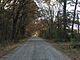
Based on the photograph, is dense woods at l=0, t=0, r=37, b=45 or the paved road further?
dense woods at l=0, t=0, r=37, b=45

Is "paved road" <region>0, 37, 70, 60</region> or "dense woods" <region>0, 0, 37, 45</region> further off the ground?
"dense woods" <region>0, 0, 37, 45</region>

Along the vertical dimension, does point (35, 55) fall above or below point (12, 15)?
below

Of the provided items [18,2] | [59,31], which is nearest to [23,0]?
[18,2]

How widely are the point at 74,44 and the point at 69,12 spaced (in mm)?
34799

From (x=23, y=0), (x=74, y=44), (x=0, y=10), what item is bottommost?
(x=74, y=44)

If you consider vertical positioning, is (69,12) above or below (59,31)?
above

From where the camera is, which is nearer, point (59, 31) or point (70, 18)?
point (59, 31)

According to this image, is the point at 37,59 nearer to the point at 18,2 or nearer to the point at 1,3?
the point at 1,3

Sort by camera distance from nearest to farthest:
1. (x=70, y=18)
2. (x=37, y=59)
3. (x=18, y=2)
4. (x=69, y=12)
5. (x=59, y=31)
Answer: (x=37, y=59), (x=18, y=2), (x=59, y=31), (x=69, y=12), (x=70, y=18)

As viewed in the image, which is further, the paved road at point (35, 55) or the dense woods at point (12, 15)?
the dense woods at point (12, 15)

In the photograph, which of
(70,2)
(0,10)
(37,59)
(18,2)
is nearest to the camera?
(37,59)

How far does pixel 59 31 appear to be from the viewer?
5300cm

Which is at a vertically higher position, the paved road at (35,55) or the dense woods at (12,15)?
the dense woods at (12,15)

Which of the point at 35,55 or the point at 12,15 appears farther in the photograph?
the point at 12,15
